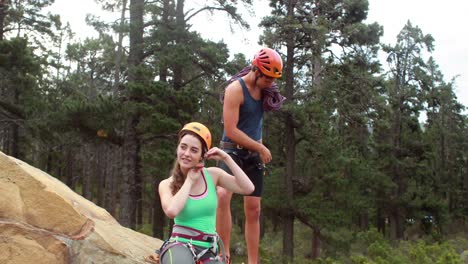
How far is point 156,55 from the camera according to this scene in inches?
590

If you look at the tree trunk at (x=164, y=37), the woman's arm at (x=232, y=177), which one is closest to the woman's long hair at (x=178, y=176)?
the woman's arm at (x=232, y=177)

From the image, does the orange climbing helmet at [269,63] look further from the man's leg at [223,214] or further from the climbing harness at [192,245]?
the climbing harness at [192,245]

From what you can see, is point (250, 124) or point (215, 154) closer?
point (215, 154)

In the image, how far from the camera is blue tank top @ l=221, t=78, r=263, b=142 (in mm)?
3723

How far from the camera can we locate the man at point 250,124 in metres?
3.64

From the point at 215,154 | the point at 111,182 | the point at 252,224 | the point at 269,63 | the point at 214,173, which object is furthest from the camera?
the point at 111,182

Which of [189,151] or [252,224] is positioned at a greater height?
[189,151]

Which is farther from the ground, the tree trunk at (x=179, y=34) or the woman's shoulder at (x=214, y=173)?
the tree trunk at (x=179, y=34)

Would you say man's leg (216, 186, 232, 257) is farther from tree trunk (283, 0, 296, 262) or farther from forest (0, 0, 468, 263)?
tree trunk (283, 0, 296, 262)

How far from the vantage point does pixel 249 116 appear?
3.81 meters

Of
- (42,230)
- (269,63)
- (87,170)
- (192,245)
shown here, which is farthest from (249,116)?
(87,170)

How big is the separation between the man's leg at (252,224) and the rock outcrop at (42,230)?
3.17 feet

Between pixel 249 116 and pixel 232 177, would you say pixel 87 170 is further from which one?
pixel 232 177

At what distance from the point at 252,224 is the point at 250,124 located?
3.03 ft
